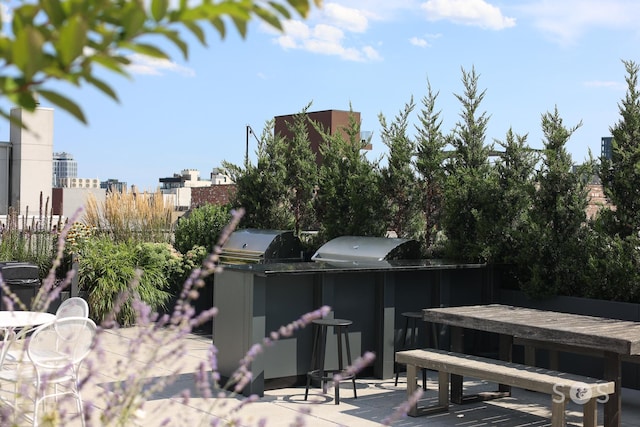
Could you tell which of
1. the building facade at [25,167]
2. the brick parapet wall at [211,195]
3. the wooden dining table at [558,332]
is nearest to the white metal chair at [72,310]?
the wooden dining table at [558,332]

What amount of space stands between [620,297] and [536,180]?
146cm

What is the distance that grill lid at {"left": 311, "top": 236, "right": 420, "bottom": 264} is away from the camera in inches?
335

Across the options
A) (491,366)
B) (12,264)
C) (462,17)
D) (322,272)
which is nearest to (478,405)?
(491,366)

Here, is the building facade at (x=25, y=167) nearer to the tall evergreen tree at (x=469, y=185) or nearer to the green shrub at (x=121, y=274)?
the green shrub at (x=121, y=274)

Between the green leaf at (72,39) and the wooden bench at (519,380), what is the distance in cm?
497

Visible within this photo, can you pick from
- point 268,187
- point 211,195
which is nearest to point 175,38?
point 268,187

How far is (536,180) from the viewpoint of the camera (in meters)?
8.26

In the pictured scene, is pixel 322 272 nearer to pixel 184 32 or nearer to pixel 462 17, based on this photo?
pixel 462 17

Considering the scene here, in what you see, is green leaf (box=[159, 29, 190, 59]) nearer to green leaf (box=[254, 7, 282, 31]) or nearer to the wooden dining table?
green leaf (box=[254, 7, 282, 31])

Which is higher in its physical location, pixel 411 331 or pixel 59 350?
pixel 59 350

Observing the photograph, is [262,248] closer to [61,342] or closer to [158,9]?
[61,342]

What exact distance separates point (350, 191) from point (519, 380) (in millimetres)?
4660

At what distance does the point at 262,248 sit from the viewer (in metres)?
9.77

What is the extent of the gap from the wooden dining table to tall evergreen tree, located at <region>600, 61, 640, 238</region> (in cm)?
148
